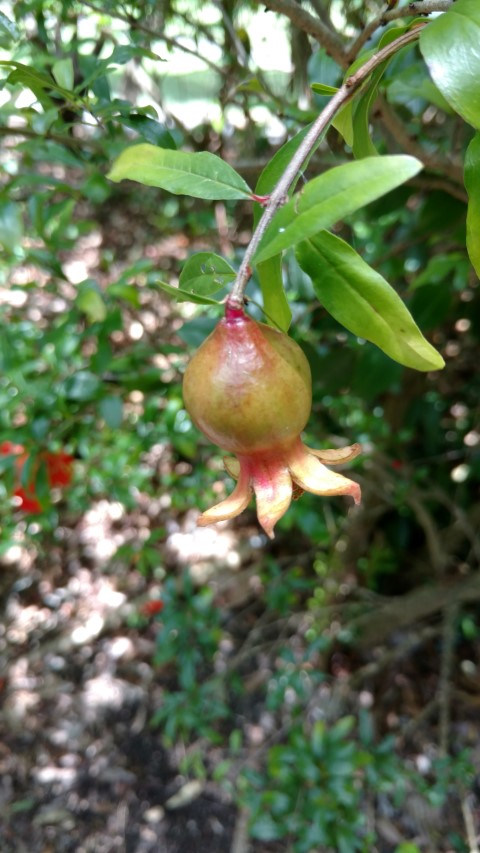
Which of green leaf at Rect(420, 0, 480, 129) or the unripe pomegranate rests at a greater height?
green leaf at Rect(420, 0, 480, 129)

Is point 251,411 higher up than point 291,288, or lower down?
higher up

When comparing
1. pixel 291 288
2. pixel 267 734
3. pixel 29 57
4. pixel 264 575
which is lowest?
pixel 267 734

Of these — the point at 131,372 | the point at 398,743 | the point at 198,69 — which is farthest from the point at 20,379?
the point at 398,743

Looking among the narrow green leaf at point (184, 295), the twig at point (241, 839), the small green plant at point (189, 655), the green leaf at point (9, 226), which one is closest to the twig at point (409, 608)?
the small green plant at point (189, 655)

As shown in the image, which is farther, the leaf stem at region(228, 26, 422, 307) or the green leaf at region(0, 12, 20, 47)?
the green leaf at region(0, 12, 20, 47)

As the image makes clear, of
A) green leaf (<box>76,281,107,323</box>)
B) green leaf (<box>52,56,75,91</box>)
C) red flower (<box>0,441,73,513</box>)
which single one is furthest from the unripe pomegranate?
red flower (<box>0,441,73,513</box>)

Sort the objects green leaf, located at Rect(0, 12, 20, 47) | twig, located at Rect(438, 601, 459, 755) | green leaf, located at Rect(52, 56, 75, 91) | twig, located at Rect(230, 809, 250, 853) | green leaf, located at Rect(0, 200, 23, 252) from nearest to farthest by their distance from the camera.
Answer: green leaf, located at Rect(0, 12, 20, 47)
green leaf, located at Rect(52, 56, 75, 91)
green leaf, located at Rect(0, 200, 23, 252)
twig, located at Rect(438, 601, 459, 755)
twig, located at Rect(230, 809, 250, 853)

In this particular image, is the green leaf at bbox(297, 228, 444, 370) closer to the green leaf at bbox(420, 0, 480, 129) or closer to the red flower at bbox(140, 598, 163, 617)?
the green leaf at bbox(420, 0, 480, 129)

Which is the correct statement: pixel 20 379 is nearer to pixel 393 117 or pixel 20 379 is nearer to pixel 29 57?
pixel 29 57
